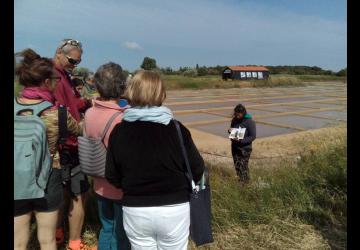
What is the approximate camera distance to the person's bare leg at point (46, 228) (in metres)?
2.54

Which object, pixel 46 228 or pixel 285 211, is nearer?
pixel 46 228

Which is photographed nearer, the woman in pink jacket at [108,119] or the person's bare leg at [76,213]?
the woman in pink jacket at [108,119]

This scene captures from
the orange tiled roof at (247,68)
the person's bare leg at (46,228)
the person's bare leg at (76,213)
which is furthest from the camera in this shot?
the orange tiled roof at (247,68)

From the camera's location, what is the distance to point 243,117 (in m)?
5.82

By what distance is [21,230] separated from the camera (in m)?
2.50

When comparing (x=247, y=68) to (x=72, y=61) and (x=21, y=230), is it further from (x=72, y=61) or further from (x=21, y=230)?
(x=21, y=230)

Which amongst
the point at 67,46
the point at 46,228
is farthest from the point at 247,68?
the point at 46,228

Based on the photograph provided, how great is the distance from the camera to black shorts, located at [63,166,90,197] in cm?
296

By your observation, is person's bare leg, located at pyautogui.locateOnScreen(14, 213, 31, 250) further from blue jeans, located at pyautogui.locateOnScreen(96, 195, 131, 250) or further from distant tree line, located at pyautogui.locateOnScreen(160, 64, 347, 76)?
distant tree line, located at pyautogui.locateOnScreen(160, 64, 347, 76)

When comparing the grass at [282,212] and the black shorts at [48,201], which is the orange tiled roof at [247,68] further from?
the black shorts at [48,201]

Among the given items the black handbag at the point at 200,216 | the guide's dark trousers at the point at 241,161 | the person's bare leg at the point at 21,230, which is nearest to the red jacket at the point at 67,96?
the person's bare leg at the point at 21,230

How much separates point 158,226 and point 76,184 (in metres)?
1.12

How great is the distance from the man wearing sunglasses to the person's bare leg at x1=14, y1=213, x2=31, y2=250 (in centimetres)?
51
